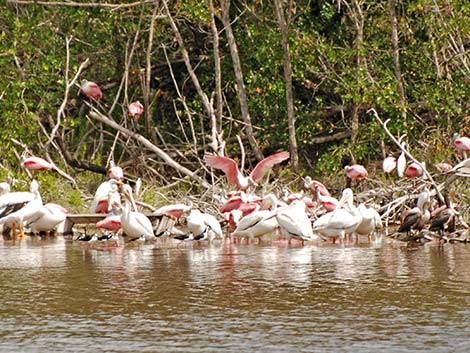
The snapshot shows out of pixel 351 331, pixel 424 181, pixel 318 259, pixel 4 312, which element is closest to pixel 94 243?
pixel 318 259

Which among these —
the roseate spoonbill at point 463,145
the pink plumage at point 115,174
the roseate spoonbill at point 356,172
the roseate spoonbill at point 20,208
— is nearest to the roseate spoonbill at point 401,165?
the roseate spoonbill at point 356,172

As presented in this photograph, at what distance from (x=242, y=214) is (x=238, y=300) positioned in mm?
6266

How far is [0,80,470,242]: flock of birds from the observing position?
13625 millimetres

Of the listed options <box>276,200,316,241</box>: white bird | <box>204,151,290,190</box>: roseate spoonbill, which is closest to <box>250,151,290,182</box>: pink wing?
<box>204,151,290,190</box>: roseate spoonbill

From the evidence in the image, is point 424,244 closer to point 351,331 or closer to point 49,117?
point 351,331

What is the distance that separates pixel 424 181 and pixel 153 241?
3837 mm

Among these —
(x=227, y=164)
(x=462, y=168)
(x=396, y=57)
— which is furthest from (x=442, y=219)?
(x=396, y=57)

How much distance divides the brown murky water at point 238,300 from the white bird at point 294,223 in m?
0.80

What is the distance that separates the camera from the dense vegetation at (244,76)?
58.2 ft

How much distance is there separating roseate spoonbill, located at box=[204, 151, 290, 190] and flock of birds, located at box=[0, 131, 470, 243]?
1 cm

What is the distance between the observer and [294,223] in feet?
43.8

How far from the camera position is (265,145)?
1961 cm

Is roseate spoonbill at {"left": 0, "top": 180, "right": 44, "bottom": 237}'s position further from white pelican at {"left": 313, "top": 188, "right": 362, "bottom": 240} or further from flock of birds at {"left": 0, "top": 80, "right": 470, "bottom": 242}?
white pelican at {"left": 313, "top": 188, "right": 362, "bottom": 240}

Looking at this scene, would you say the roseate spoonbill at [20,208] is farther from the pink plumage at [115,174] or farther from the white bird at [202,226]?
the white bird at [202,226]
